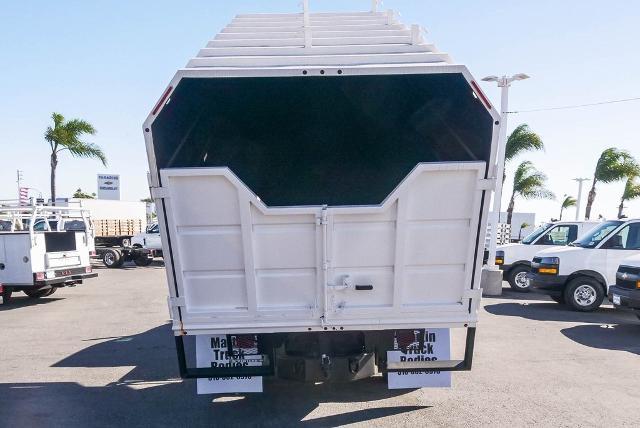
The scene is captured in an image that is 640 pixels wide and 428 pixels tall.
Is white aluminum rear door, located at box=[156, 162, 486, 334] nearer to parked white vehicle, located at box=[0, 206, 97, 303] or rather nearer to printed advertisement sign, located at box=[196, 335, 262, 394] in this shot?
printed advertisement sign, located at box=[196, 335, 262, 394]

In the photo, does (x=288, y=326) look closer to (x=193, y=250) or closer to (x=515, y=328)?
(x=193, y=250)

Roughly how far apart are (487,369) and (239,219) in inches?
164

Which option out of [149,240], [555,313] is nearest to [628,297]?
[555,313]

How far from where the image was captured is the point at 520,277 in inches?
523

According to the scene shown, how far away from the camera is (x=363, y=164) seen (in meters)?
4.72

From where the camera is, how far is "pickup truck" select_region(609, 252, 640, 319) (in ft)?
27.1

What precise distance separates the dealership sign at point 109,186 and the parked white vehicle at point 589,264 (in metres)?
38.0

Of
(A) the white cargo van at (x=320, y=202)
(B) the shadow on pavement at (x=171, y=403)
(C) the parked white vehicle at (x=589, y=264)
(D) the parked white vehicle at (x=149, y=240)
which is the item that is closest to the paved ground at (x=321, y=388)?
(B) the shadow on pavement at (x=171, y=403)

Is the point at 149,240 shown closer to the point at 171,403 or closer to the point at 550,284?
the point at 550,284

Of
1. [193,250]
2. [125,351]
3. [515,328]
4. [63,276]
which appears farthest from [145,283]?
[193,250]

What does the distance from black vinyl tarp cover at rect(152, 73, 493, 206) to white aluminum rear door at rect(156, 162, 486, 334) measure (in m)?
0.46

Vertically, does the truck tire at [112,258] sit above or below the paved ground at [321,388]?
above

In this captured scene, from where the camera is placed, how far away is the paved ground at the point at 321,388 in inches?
191

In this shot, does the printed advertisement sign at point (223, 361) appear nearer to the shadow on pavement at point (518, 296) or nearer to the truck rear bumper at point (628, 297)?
the truck rear bumper at point (628, 297)
